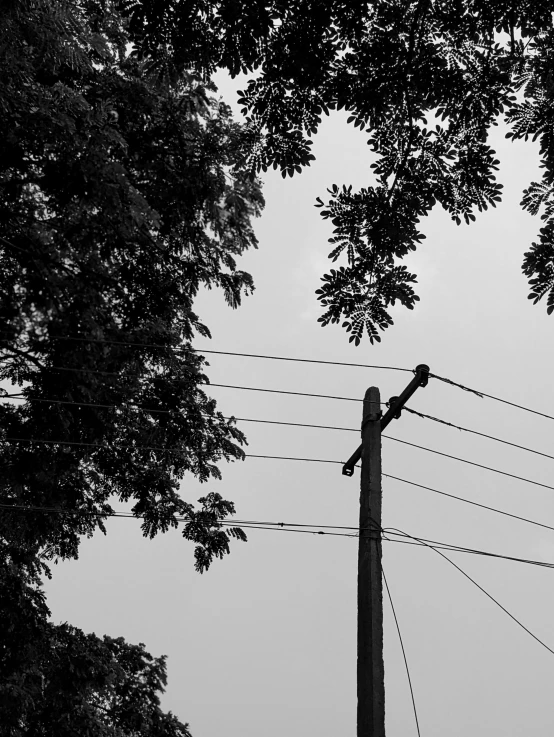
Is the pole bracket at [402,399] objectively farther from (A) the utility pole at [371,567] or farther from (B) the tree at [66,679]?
(B) the tree at [66,679]

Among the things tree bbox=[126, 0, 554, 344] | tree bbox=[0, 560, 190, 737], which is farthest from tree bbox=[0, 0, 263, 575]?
tree bbox=[126, 0, 554, 344]

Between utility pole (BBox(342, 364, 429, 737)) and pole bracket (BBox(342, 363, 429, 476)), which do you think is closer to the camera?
utility pole (BBox(342, 364, 429, 737))

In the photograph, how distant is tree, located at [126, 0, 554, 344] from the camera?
256 inches

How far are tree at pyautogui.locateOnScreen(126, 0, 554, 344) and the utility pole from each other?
1.47 m

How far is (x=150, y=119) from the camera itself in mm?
13023

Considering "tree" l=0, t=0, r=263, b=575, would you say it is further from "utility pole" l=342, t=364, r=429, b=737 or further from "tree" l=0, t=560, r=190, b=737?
"utility pole" l=342, t=364, r=429, b=737

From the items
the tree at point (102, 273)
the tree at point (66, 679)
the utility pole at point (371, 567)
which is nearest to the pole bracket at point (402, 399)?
the utility pole at point (371, 567)

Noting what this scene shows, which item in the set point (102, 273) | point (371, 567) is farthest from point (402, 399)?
point (102, 273)

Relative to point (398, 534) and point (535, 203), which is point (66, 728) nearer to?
point (398, 534)

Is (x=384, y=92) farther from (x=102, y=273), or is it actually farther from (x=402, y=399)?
(x=102, y=273)

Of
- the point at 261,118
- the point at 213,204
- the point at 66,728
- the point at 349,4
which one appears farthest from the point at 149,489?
A: the point at 349,4

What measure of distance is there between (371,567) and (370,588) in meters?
0.21

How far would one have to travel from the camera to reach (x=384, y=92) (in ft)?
22.4

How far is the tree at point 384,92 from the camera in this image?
6.50 m
